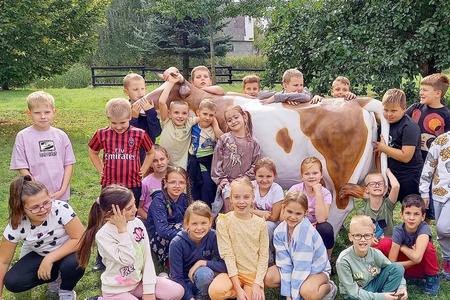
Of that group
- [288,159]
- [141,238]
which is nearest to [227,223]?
[141,238]

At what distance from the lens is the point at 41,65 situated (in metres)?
9.88

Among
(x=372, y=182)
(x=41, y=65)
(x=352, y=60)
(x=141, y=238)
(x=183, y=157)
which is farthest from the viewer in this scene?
(x=41, y=65)

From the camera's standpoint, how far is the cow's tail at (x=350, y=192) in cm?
372

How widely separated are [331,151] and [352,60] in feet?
13.5

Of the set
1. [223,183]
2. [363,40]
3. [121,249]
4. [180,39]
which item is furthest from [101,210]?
[180,39]

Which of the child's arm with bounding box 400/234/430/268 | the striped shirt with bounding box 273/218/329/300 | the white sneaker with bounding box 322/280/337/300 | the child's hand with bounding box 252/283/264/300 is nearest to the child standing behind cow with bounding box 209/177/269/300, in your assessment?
the child's hand with bounding box 252/283/264/300

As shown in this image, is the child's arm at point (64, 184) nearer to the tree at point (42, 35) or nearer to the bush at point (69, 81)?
the tree at point (42, 35)

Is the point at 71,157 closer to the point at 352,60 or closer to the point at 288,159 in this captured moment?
the point at 288,159

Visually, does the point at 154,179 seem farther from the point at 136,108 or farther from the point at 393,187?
the point at 393,187

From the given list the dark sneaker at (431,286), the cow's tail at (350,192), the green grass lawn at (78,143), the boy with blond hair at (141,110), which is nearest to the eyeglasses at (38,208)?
the green grass lawn at (78,143)

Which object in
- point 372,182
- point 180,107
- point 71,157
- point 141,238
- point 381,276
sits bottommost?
point 381,276

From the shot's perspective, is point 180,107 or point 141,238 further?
point 180,107

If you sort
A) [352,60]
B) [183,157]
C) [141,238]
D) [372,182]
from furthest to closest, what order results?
[352,60] < [183,157] < [372,182] < [141,238]

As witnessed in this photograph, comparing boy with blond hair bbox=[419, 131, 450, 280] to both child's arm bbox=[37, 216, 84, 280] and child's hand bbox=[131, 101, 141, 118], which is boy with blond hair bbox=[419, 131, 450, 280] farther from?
child's arm bbox=[37, 216, 84, 280]
